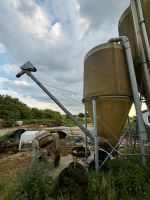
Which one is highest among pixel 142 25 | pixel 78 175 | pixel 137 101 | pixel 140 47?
pixel 142 25

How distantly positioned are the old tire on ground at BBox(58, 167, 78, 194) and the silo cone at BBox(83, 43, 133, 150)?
5.10 ft

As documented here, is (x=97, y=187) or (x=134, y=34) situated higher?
(x=134, y=34)

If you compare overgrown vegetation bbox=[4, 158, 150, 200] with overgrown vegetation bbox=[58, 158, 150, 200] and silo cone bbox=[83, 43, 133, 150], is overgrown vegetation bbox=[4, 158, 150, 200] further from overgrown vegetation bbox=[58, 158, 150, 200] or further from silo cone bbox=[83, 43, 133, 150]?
→ silo cone bbox=[83, 43, 133, 150]

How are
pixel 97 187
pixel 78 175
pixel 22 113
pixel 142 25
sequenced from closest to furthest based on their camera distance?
pixel 97 187
pixel 78 175
pixel 142 25
pixel 22 113

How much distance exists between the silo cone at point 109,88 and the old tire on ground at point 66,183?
1553mm

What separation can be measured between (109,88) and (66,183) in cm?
247

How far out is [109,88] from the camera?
4375 millimetres

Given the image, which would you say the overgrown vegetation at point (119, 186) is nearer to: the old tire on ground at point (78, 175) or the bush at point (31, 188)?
the old tire on ground at point (78, 175)

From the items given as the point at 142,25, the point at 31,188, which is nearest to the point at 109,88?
the point at 142,25

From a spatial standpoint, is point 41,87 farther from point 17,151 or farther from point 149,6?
point 17,151

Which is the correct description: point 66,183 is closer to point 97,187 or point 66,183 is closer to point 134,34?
point 97,187

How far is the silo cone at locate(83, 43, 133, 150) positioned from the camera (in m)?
4.40

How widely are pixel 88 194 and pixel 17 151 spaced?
18.1ft

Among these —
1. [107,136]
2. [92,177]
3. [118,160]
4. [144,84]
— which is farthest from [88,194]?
[144,84]
